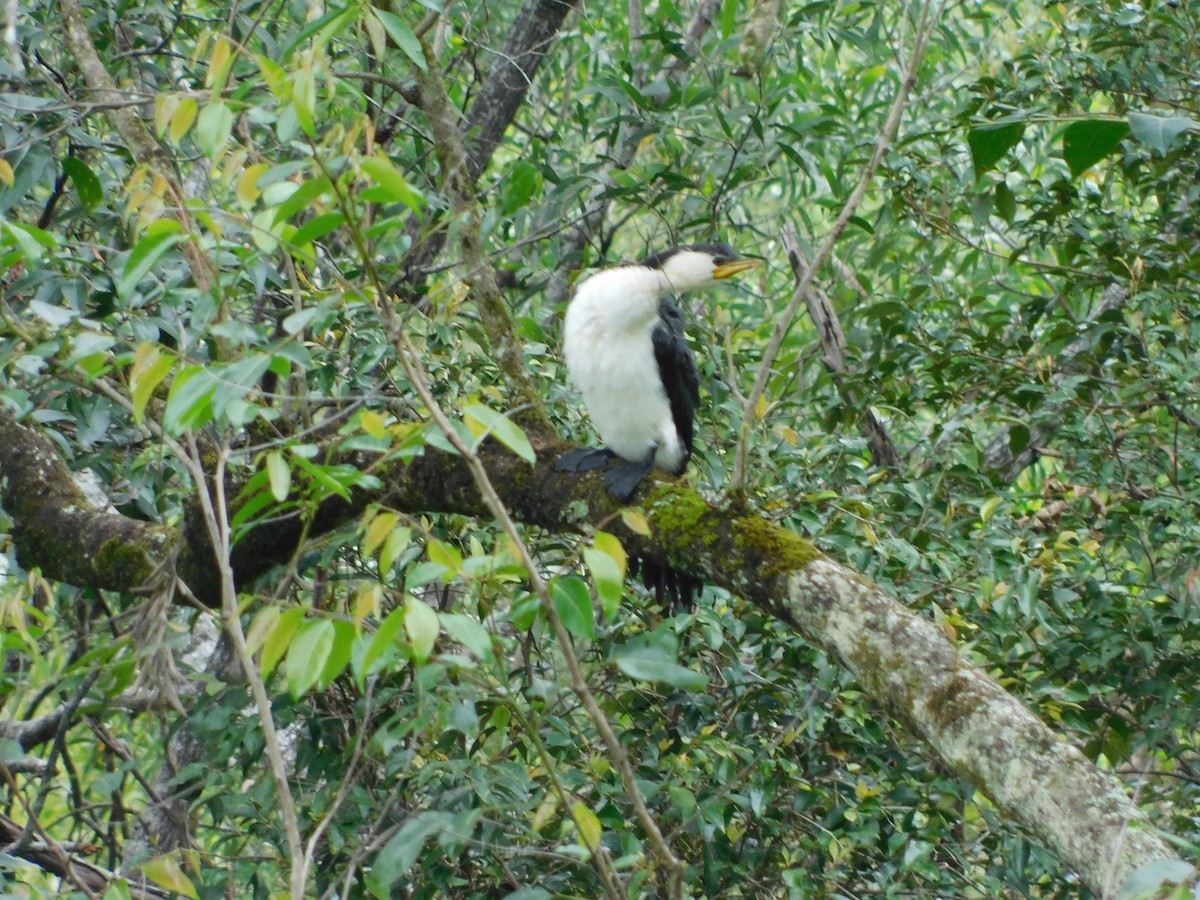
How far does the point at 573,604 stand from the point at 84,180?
165cm

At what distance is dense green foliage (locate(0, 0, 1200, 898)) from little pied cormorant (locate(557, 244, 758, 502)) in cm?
12

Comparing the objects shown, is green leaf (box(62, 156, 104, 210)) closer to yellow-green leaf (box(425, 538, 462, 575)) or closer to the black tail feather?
the black tail feather

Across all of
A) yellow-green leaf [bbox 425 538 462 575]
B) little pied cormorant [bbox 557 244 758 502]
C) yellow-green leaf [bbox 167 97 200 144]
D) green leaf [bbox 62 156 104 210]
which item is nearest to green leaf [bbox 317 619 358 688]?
yellow-green leaf [bbox 425 538 462 575]

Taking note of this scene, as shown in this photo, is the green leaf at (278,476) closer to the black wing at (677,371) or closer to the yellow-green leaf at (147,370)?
the yellow-green leaf at (147,370)

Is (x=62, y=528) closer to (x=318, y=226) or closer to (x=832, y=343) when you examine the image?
(x=318, y=226)

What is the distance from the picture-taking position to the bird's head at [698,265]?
310 cm

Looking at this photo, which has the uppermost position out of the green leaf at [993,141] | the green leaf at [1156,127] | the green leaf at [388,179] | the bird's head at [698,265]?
the green leaf at [1156,127]

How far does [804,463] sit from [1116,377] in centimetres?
102

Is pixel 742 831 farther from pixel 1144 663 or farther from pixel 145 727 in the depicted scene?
pixel 145 727

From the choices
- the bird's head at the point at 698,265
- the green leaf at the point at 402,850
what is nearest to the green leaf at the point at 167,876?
the green leaf at the point at 402,850

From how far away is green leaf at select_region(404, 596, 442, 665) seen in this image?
1.21 metres

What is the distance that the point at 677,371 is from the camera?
3201mm

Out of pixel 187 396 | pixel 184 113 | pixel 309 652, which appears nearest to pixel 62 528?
pixel 184 113

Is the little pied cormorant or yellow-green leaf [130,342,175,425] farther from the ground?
yellow-green leaf [130,342,175,425]
